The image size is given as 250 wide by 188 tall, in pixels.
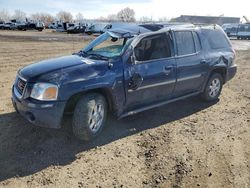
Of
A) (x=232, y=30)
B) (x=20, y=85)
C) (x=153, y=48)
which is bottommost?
(x=20, y=85)

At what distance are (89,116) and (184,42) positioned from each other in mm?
2711

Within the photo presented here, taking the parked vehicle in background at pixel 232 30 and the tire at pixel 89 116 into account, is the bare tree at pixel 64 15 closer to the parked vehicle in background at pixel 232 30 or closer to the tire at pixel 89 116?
the parked vehicle in background at pixel 232 30

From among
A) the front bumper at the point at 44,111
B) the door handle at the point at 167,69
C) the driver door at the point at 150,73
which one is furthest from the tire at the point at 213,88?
the front bumper at the point at 44,111

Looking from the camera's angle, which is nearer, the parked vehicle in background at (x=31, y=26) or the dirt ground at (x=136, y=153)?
the dirt ground at (x=136, y=153)

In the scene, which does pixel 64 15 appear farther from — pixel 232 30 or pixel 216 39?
pixel 216 39

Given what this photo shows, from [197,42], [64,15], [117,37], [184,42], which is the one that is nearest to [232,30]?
[197,42]

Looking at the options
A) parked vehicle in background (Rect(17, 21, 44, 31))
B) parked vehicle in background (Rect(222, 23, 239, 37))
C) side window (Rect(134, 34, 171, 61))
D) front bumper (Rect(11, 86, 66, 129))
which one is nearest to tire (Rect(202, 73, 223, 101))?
side window (Rect(134, 34, 171, 61))

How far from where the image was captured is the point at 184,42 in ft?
19.0

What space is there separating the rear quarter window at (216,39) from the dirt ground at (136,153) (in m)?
1.69

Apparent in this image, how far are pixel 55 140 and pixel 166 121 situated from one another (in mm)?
2208

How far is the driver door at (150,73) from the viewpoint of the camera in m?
4.75

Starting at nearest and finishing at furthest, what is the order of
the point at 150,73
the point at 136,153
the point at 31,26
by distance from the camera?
the point at 136,153
the point at 150,73
the point at 31,26

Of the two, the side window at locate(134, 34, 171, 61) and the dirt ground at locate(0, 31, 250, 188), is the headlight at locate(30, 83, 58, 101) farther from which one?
the side window at locate(134, 34, 171, 61)

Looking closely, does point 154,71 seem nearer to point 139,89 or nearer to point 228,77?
point 139,89
